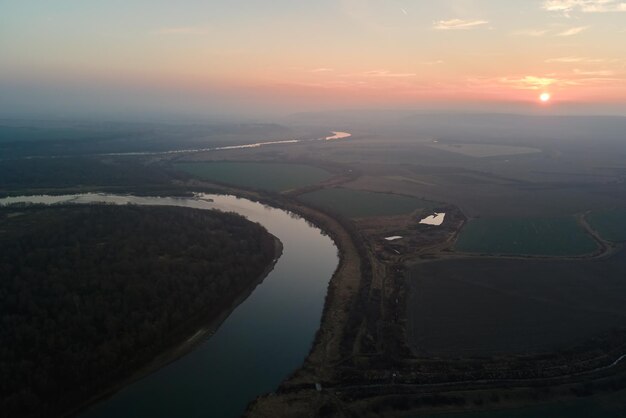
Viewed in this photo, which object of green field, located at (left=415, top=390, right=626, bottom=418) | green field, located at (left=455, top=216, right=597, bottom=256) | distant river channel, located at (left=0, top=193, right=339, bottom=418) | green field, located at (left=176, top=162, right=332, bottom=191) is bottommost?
green field, located at (left=415, top=390, right=626, bottom=418)

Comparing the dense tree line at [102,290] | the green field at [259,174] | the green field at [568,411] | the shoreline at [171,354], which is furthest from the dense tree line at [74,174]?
the green field at [568,411]

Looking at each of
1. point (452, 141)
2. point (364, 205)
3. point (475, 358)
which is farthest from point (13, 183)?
point (452, 141)

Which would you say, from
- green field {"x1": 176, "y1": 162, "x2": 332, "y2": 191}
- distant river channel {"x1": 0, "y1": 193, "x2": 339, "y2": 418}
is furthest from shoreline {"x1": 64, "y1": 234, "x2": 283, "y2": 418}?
green field {"x1": 176, "y1": 162, "x2": 332, "y2": 191}

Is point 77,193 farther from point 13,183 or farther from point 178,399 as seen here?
point 178,399

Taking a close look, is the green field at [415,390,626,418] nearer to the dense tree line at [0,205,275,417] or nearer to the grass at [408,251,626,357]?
the grass at [408,251,626,357]

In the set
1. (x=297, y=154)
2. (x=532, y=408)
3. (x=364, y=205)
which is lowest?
(x=532, y=408)

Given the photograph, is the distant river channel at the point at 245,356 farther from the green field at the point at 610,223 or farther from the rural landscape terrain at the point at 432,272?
the green field at the point at 610,223

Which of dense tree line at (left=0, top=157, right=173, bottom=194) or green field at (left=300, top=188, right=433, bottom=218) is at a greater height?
dense tree line at (left=0, top=157, right=173, bottom=194)
